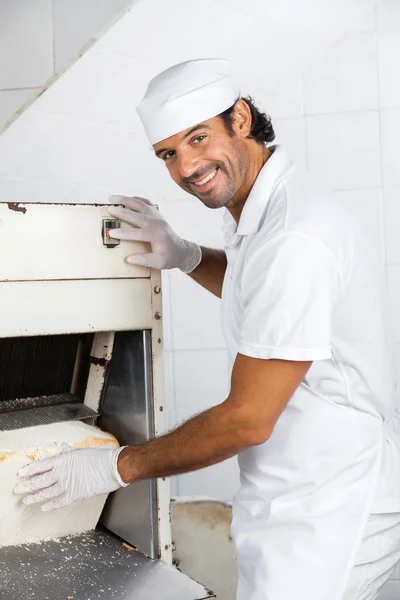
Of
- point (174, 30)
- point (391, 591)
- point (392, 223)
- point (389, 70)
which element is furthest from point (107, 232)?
point (391, 591)

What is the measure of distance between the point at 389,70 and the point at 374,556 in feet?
5.59

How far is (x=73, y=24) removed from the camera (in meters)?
1.82

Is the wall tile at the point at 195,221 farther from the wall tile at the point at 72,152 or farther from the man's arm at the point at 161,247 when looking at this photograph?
the man's arm at the point at 161,247

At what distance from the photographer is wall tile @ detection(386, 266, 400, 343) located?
251 centimetres

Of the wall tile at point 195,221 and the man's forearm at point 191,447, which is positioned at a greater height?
the wall tile at point 195,221

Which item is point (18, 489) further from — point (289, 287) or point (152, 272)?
point (289, 287)

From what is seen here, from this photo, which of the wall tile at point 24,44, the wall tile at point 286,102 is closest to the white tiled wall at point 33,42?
the wall tile at point 24,44

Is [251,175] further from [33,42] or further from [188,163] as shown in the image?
[33,42]

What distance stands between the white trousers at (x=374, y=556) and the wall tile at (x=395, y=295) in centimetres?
119

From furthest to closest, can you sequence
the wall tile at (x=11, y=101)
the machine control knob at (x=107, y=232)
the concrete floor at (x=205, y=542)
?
the concrete floor at (x=205, y=542) → the wall tile at (x=11, y=101) → the machine control knob at (x=107, y=232)

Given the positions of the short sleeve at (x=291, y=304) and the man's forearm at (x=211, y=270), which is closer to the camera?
the short sleeve at (x=291, y=304)

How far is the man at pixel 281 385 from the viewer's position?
123 centimetres

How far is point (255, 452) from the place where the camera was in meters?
1.41

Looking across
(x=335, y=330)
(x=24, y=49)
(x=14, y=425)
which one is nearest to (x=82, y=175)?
(x=24, y=49)
